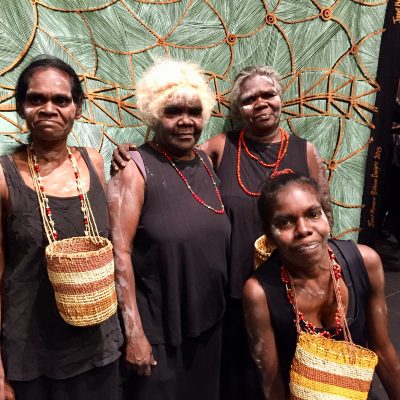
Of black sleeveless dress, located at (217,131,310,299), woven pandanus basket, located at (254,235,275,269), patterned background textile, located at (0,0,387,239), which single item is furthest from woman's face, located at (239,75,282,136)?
woven pandanus basket, located at (254,235,275,269)

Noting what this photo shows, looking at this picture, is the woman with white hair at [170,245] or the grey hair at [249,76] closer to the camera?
the woman with white hair at [170,245]

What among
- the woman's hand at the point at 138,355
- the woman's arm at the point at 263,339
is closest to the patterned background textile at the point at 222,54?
the woman's hand at the point at 138,355

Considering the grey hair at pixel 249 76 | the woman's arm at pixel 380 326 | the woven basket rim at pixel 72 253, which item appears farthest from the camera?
the grey hair at pixel 249 76

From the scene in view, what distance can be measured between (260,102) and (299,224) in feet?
2.35

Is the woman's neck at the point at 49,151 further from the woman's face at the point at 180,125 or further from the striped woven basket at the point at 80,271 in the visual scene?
the woman's face at the point at 180,125

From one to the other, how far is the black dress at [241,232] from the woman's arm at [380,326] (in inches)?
19.1

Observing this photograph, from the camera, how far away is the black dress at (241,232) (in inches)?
65.0

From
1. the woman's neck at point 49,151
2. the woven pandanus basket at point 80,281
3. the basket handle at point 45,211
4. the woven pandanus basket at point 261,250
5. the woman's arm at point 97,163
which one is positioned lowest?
the woven pandanus basket at point 261,250

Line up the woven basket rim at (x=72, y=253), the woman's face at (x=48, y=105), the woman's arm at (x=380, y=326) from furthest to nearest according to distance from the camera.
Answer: the woman's arm at (x=380, y=326) → the woman's face at (x=48, y=105) → the woven basket rim at (x=72, y=253)

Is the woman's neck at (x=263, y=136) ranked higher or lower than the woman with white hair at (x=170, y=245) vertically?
higher

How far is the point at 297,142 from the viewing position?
1820 mm

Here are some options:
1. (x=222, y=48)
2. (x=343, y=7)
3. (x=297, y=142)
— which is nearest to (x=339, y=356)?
(x=297, y=142)

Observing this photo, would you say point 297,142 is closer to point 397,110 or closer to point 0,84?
point 0,84

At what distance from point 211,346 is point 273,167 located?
755mm
